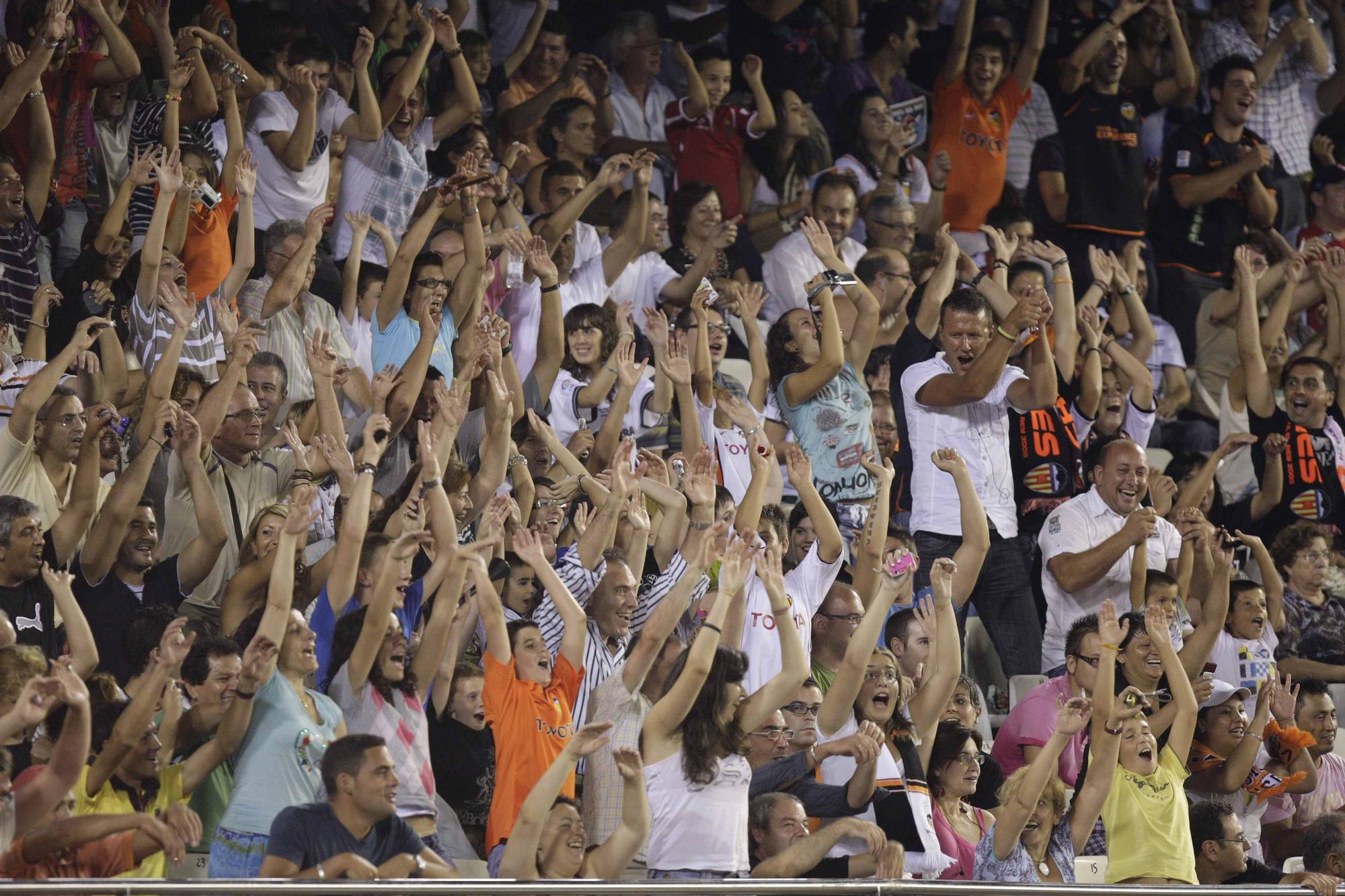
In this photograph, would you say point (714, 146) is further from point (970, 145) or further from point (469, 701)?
point (469, 701)

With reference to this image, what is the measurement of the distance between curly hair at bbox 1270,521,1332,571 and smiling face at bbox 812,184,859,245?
2379 mm

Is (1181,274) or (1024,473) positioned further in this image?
(1181,274)

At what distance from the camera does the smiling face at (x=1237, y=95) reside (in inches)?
397

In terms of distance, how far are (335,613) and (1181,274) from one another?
591 cm

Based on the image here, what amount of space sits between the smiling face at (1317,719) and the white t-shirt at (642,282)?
3189mm

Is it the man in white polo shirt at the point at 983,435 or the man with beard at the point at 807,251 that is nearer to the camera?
the man in white polo shirt at the point at 983,435

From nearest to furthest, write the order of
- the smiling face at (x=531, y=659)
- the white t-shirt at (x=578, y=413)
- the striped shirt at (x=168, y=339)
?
the smiling face at (x=531, y=659) → the striped shirt at (x=168, y=339) → the white t-shirt at (x=578, y=413)

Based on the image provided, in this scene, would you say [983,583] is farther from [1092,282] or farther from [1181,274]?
[1181,274]

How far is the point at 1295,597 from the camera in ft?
26.7

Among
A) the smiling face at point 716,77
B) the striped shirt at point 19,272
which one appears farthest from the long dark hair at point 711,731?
the smiling face at point 716,77

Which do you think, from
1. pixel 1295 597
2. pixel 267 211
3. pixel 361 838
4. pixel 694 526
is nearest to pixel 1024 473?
pixel 1295 597

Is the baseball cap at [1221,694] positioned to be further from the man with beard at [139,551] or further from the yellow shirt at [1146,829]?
the man with beard at [139,551]

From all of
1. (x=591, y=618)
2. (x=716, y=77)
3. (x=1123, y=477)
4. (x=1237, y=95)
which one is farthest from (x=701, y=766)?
(x=1237, y=95)

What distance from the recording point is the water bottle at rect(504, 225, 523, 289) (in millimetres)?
7922
